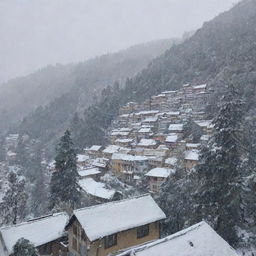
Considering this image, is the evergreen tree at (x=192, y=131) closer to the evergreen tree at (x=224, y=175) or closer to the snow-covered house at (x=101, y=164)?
the snow-covered house at (x=101, y=164)

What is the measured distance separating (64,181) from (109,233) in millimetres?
13748

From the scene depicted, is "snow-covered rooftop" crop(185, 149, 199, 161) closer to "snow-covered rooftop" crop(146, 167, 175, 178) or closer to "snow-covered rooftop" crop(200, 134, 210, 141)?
"snow-covered rooftop" crop(146, 167, 175, 178)

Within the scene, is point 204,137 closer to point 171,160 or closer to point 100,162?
point 171,160

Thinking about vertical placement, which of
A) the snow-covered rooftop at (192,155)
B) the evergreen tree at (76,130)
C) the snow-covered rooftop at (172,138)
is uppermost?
the snow-covered rooftop at (192,155)

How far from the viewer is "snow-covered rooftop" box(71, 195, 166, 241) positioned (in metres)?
17.1

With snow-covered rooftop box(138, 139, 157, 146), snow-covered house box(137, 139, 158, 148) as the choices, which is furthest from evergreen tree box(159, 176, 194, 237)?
snow-covered rooftop box(138, 139, 157, 146)

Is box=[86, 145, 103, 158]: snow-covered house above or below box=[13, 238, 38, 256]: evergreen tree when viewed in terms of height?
below

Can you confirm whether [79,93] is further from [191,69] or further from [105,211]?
[105,211]

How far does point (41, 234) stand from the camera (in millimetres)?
20000

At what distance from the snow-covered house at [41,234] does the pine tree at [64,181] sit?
7.90 m

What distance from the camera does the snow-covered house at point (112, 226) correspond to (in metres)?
17.2

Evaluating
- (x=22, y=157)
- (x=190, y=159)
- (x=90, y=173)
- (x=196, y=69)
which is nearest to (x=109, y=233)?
(x=190, y=159)

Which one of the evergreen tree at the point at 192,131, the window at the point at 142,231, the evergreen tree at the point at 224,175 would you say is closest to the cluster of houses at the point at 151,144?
the evergreen tree at the point at 192,131

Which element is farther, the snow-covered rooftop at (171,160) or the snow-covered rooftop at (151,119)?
the snow-covered rooftop at (151,119)
